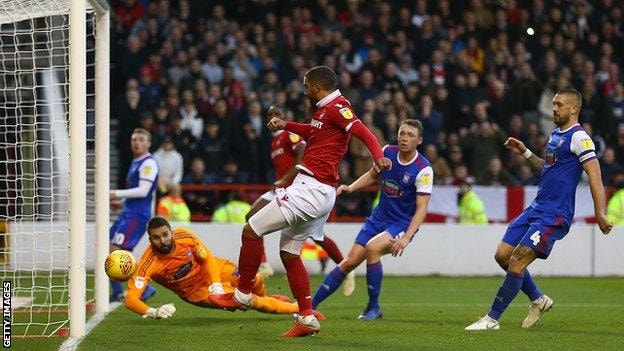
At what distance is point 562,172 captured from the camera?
33.4 feet

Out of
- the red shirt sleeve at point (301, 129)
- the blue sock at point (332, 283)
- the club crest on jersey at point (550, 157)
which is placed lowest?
the blue sock at point (332, 283)

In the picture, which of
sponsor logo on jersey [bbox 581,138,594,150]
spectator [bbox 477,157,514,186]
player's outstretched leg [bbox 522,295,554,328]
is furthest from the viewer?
spectator [bbox 477,157,514,186]

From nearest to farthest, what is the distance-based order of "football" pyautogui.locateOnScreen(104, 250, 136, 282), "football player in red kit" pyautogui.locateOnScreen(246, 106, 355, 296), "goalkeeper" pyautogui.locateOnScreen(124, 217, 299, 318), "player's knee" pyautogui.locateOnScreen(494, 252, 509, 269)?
"football" pyautogui.locateOnScreen(104, 250, 136, 282) → "player's knee" pyautogui.locateOnScreen(494, 252, 509, 269) → "goalkeeper" pyautogui.locateOnScreen(124, 217, 299, 318) → "football player in red kit" pyautogui.locateOnScreen(246, 106, 355, 296)

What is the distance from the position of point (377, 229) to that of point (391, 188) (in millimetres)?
418

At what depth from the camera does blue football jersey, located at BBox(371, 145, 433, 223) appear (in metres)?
11.3

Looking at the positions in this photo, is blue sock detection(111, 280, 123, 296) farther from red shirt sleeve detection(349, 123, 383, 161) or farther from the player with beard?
red shirt sleeve detection(349, 123, 383, 161)

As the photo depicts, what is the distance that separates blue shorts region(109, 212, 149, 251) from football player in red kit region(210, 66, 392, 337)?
404 centimetres

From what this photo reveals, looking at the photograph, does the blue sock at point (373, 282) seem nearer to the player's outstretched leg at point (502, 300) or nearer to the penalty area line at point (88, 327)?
the player's outstretched leg at point (502, 300)

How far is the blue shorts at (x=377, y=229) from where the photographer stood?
11.5 meters

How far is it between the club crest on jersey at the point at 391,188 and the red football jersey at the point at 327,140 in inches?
78.3

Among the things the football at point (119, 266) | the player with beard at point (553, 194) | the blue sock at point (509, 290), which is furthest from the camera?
the football at point (119, 266)

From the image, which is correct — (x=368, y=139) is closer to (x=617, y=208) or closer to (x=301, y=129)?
(x=301, y=129)

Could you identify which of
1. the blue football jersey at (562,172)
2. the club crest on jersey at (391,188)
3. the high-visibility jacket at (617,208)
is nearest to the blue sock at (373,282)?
the club crest on jersey at (391,188)

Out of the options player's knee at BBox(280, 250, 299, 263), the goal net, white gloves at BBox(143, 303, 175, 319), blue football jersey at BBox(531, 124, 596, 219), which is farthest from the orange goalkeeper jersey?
blue football jersey at BBox(531, 124, 596, 219)
